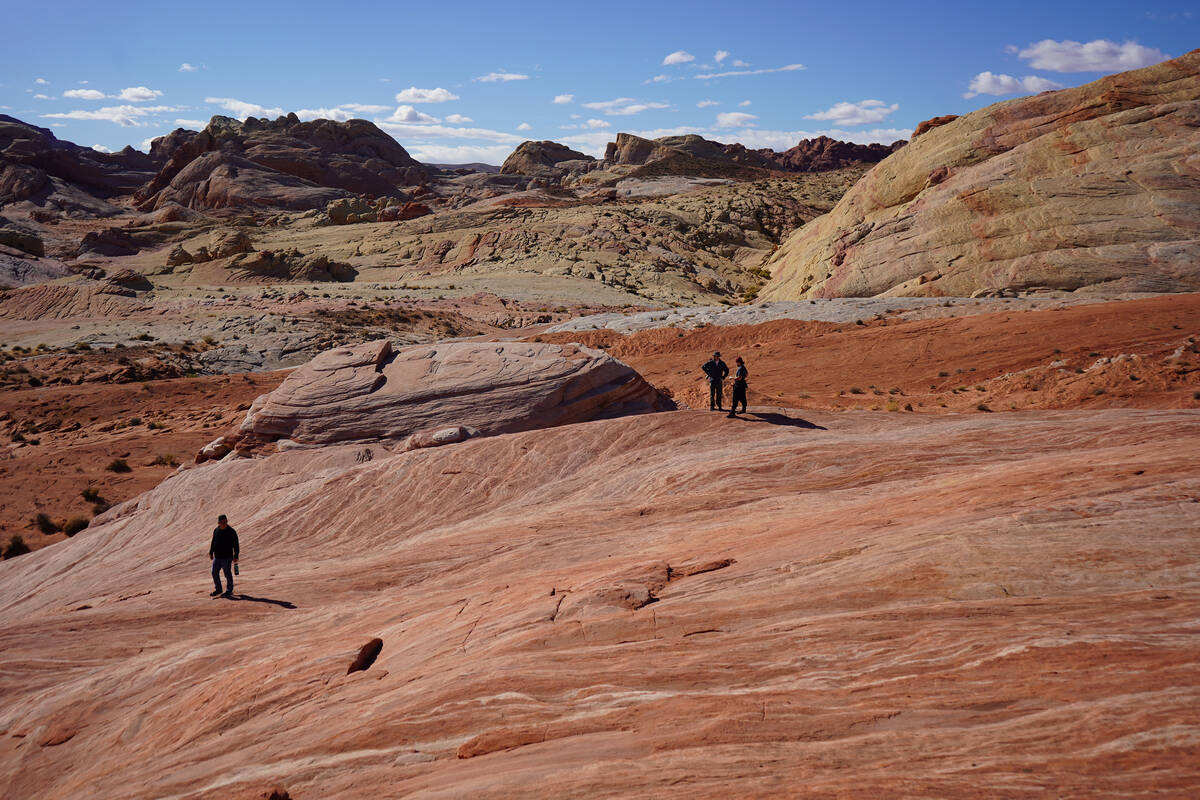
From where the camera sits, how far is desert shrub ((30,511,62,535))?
811 inches

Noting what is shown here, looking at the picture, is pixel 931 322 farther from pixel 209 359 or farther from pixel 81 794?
pixel 209 359

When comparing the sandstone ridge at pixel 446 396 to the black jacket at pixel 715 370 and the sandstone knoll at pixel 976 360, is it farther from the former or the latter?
the sandstone knoll at pixel 976 360

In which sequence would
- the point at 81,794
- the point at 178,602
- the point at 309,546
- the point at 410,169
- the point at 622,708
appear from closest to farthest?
the point at 622,708, the point at 81,794, the point at 178,602, the point at 309,546, the point at 410,169

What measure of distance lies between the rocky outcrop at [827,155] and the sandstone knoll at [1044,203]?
132 m

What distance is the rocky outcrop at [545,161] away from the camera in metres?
140

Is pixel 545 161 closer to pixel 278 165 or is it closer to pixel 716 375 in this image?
pixel 278 165

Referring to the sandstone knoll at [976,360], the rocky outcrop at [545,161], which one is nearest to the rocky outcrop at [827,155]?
the rocky outcrop at [545,161]

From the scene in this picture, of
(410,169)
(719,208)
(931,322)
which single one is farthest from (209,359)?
(410,169)

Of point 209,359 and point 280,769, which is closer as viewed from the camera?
point 280,769

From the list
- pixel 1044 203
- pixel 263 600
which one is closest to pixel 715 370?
pixel 263 600

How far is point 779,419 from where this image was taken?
16719mm

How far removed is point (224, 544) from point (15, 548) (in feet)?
37.3

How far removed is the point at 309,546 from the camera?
46.8ft

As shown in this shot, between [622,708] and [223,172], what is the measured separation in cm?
11431
